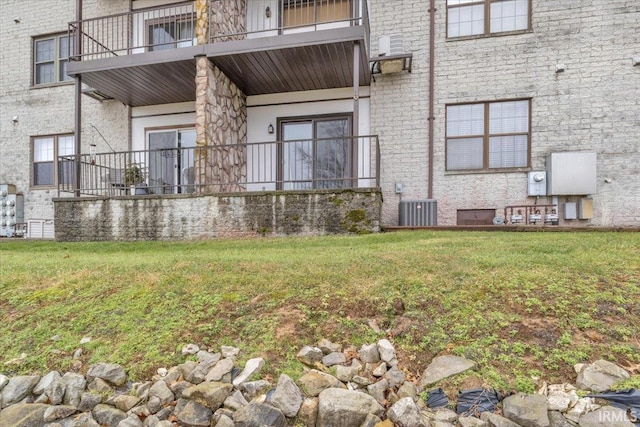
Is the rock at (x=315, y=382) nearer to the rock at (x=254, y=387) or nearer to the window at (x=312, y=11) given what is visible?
the rock at (x=254, y=387)

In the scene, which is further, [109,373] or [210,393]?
[109,373]

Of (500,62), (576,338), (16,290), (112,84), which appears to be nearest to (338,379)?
(576,338)

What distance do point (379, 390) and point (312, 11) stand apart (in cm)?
912

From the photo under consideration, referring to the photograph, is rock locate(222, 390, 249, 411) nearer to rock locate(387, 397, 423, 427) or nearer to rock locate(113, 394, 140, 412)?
rock locate(113, 394, 140, 412)

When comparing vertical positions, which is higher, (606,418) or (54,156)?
(54,156)

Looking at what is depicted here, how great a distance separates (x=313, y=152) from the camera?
878 cm

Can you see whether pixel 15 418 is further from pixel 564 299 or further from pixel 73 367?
pixel 564 299

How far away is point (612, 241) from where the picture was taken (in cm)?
476

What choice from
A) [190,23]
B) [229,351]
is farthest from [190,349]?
[190,23]

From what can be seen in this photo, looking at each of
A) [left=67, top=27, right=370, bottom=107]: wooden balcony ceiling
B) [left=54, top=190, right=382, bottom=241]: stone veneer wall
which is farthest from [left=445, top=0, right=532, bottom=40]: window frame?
[left=54, top=190, right=382, bottom=241]: stone veneer wall

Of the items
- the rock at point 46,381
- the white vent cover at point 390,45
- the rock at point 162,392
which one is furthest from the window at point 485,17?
the rock at point 46,381

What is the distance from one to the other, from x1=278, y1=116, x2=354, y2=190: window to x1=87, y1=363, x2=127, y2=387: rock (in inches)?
256

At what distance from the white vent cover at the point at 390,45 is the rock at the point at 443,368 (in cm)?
722

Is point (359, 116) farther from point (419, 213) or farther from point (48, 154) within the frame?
point (48, 154)
